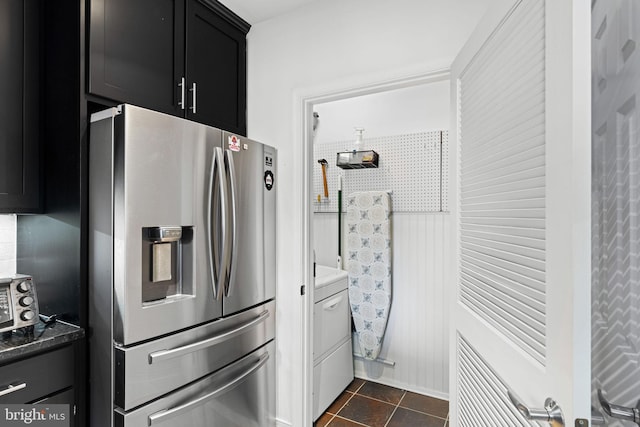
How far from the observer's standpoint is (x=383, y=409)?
2.43 meters

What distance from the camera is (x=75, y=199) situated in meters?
1.40

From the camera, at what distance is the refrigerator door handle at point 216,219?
160 cm

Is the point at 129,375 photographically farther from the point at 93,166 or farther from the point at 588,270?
the point at 588,270

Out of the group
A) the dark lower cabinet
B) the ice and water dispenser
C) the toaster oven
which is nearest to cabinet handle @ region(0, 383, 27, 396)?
the dark lower cabinet

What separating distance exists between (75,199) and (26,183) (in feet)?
0.82

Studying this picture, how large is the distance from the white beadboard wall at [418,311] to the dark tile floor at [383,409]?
11 centimetres

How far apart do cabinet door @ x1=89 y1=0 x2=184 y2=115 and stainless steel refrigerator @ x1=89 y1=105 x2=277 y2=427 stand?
24cm

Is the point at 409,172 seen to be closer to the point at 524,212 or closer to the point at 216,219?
the point at 216,219

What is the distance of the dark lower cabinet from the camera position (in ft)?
3.74

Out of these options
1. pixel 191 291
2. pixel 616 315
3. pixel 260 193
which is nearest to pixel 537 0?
pixel 616 315

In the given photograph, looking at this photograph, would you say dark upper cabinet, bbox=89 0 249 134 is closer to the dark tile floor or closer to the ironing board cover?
the ironing board cover

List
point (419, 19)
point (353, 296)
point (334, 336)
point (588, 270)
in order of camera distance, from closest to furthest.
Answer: point (588, 270)
point (419, 19)
point (334, 336)
point (353, 296)

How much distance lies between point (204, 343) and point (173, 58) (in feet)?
4.69

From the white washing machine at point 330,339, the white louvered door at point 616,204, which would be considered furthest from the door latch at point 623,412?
the white washing machine at point 330,339
